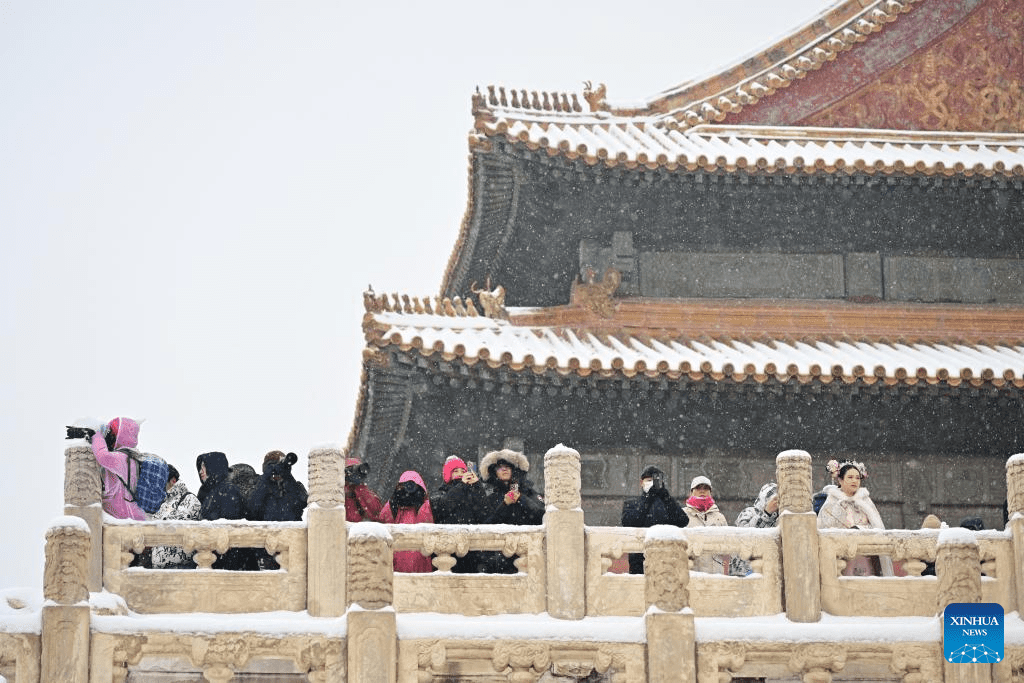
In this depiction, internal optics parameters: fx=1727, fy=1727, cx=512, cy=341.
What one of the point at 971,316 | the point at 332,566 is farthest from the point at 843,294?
the point at 332,566

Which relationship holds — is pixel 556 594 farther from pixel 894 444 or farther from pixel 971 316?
pixel 971 316

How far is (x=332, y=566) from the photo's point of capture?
12.3 meters

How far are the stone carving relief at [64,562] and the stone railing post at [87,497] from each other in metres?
0.38

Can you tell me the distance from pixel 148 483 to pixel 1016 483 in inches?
255

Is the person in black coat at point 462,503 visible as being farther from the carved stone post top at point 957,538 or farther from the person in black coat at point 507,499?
the carved stone post top at point 957,538

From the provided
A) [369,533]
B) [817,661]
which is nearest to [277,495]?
[369,533]

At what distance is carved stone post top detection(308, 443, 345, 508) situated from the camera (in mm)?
12359

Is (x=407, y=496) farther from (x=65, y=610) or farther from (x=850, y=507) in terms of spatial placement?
(x=850, y=507)

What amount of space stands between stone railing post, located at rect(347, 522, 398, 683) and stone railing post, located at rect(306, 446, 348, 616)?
0.70ft

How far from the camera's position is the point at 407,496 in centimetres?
1325

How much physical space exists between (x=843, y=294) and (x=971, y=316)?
4.78 ft

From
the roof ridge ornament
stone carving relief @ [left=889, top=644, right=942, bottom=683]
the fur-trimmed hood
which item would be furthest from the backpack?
the roof ridge ornament

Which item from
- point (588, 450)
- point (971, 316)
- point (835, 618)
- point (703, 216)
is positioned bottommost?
point (835, 618)

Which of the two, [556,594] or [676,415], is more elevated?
[676,415]
